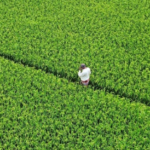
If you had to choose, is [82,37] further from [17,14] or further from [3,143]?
[3,143]

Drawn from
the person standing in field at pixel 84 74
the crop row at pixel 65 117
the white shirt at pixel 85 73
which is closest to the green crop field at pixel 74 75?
the crop row at pixel 65 117

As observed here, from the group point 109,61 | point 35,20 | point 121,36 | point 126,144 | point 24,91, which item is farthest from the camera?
point 35,20

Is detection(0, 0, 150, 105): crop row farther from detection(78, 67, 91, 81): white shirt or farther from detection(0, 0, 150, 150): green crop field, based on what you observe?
detection(78, 67, 91, 81): white shirt

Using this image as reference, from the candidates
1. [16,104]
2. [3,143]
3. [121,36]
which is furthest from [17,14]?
[3,143]

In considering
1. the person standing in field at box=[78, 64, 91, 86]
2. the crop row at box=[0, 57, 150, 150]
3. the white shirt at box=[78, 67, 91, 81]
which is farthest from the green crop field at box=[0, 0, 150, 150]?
the white shirt at box=[78, 67, 91, 81]

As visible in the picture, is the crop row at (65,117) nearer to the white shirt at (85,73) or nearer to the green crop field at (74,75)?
the green crop field at (74,75)

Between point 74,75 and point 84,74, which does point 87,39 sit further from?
point 84,74
